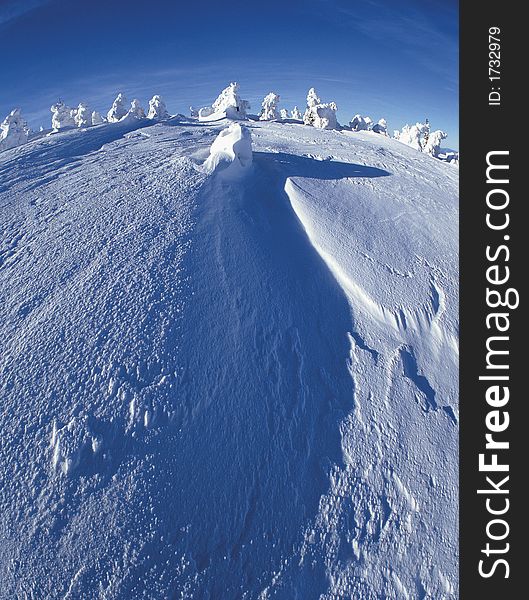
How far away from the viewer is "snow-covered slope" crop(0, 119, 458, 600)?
2979mm

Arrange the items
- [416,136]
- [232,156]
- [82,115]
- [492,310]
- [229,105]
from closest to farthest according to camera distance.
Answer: [492,310]
[232,156]
[229,105]
[82,115]
[416,136]

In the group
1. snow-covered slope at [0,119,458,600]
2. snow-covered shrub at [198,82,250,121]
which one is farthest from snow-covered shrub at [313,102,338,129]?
snow-covered slope at [0,119,458,600]

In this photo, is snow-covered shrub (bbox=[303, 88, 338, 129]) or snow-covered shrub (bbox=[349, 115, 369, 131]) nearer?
snow-covered shrub (bbox=[303, 88, 338, 129])

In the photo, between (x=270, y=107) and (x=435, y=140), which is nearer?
(x=270, y=107)

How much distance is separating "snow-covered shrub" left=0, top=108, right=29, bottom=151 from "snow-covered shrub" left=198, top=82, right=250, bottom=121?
16.1 metres

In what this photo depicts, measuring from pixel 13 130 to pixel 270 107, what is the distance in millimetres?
24415

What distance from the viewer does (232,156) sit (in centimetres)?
700

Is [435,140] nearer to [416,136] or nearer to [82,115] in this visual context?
[416,136]

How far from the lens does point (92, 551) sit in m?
2.87

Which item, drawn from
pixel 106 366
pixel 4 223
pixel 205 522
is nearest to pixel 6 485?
pixel 106 366

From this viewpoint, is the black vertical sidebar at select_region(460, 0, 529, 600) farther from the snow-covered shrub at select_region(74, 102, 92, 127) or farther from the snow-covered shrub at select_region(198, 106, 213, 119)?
the snow-covered shrub at select_region(74, 102, 92, 127)

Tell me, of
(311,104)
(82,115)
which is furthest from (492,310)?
(82,115)

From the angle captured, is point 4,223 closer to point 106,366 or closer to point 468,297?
point 106,366

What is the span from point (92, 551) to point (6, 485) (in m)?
1.09
